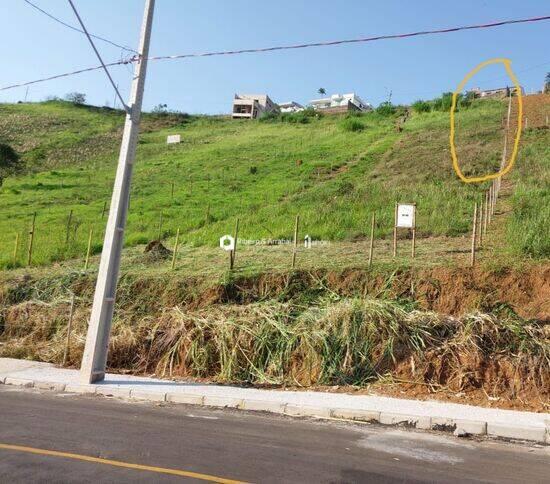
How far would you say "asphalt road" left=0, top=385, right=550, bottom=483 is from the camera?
231 inches

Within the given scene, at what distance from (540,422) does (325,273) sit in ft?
22.1

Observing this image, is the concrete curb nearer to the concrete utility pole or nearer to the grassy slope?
the concrete utility pole

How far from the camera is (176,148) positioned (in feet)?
190

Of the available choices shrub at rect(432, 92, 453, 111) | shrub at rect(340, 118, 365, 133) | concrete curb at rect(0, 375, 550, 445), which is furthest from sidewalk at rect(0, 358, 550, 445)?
shrub at rect(432, 92, 453, 111)

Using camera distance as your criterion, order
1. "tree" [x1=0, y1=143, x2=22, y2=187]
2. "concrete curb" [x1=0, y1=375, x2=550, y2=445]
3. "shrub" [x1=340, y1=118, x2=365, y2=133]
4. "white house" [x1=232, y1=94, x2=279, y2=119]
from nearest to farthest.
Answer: "concrete curb" [x1=0, y1=375, x2=550, y2=445] → "tree" [x1=0, y1=143, x2=22, y2=187] → "shrub" [x1=340, y1=118, x2=365, y2=133] → "white house" [x1=232, y1=94, x2=279, y2=119]

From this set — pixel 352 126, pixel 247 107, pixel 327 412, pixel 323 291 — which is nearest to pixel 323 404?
pixel 327 412

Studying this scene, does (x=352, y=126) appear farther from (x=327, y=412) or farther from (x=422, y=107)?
(x=327, y=412)

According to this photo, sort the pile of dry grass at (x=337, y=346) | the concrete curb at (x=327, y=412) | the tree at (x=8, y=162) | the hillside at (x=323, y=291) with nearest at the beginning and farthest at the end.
A: 1. the concrete curb at (x=327, y=412)
2. the pile of dry grass at (x=337, y=346)
3. the hillside at (x=323, y=291)
4. the tree at (x=8, y=162)

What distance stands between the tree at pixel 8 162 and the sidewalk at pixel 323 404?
1608 inches

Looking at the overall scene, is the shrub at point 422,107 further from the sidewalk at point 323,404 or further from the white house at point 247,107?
the sidewalk at point 323,404

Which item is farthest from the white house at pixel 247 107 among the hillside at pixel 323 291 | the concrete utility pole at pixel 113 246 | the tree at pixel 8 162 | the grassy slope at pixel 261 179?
the concrete utility pole at pixel 113 246

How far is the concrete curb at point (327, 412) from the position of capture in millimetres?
8227

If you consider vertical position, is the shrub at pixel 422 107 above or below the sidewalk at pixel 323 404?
above

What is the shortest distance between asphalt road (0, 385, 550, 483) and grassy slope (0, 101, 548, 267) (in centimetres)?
1240
